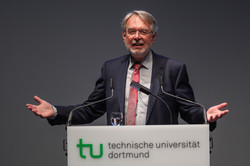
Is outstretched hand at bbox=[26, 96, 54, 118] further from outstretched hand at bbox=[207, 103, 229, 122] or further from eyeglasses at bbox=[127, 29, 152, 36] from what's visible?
outstretched hand at bbox=[207, 103, 229, 122]

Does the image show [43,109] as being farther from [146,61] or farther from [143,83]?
[146,61]

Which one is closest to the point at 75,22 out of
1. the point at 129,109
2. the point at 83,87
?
the point at 83,87

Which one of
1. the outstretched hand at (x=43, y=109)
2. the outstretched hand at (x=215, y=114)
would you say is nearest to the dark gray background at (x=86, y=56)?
the outstretched hand at (x=43, y=109)

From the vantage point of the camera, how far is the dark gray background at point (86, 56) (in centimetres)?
338

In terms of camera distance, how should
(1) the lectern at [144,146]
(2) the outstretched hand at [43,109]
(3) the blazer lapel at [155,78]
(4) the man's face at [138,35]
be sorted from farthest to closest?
(4) the man's face at [138,35], (3) the blazer lapel at [155,78], (2) the outstretched hand at [43,109], (1) the lectern at [144,146]

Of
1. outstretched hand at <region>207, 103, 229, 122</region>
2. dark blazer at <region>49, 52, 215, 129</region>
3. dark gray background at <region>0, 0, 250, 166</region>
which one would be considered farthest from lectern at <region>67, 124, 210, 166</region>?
dark gray background at <region>0, 0, 250, 166</region>

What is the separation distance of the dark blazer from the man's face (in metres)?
0.13

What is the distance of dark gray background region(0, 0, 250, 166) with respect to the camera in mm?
3381

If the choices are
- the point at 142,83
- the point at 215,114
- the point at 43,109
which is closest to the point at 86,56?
the point at 142,83

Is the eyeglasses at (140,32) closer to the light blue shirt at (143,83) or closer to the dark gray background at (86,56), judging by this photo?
the light blue shirt at (143,83)

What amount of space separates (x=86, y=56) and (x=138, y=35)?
47.6 inches

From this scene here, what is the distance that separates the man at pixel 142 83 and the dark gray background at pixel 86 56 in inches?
39.6

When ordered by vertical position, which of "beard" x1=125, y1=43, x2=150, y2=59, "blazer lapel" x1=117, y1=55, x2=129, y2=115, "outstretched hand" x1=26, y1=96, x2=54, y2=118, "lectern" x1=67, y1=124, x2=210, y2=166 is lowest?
"lectern" x1=67, y1=124, x2=210, y2=166

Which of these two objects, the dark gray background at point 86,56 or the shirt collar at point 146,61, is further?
the dark gray background at point 86,56
